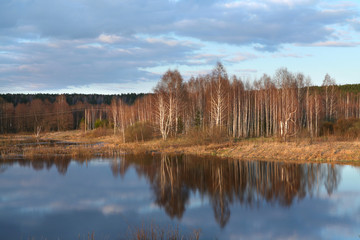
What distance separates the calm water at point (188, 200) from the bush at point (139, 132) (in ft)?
53.6

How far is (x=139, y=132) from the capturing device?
41594 mm

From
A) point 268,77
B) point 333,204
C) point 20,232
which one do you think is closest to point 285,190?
point 333,204

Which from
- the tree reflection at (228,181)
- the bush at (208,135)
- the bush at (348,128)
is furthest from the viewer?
the bush at (348,128)

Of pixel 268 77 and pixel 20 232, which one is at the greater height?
pixel 268 77

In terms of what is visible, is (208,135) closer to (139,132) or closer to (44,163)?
(139,132)

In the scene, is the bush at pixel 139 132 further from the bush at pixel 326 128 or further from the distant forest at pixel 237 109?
the bush at pixel 326 128

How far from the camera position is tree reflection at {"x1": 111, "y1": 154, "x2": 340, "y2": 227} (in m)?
14.9

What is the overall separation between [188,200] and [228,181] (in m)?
4.32

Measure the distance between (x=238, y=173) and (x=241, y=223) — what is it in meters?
9.00

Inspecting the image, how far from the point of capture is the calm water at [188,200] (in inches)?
452

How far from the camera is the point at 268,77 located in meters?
54.2

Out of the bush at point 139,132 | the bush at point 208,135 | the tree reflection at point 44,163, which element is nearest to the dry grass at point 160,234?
the tree reflection at point 44,163

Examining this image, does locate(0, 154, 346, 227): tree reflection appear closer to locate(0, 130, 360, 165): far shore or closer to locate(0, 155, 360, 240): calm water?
locate(0, 155, 360, 240): calm water

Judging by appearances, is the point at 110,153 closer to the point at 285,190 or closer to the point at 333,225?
the point at 285,190
